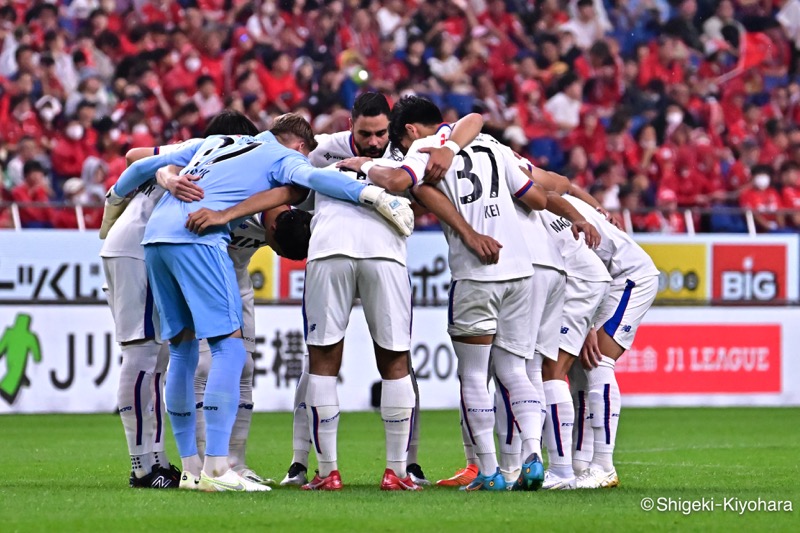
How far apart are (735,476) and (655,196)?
10408 millimetres

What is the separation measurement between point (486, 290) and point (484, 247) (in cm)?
25

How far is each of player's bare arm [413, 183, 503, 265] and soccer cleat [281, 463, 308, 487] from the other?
1725 mm

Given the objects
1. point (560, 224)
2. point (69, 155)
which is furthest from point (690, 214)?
point (560, 224)

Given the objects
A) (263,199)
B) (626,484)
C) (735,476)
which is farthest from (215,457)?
(735,476)

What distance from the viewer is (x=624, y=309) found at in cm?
809

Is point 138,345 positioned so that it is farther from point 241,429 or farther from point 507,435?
point 507,435

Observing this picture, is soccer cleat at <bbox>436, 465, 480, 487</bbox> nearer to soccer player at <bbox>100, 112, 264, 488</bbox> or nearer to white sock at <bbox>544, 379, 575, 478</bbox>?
white sock at <bbox>544, 379, 575, 478</bbox>

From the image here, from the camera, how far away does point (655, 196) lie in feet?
60.3

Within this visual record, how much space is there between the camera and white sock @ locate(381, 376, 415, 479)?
714 cm

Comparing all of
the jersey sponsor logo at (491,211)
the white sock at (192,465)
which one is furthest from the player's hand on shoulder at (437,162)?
the white sock at (192,465)

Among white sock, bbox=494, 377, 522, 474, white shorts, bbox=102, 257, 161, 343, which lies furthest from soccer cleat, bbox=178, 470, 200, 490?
white sock, bbox=494, 377, 522, 474

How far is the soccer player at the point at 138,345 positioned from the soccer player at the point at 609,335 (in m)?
2.50

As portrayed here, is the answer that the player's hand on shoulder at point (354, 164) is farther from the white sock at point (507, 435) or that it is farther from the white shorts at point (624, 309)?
the white shorts at point (624, 309)

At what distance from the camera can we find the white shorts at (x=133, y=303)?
7.52 m
